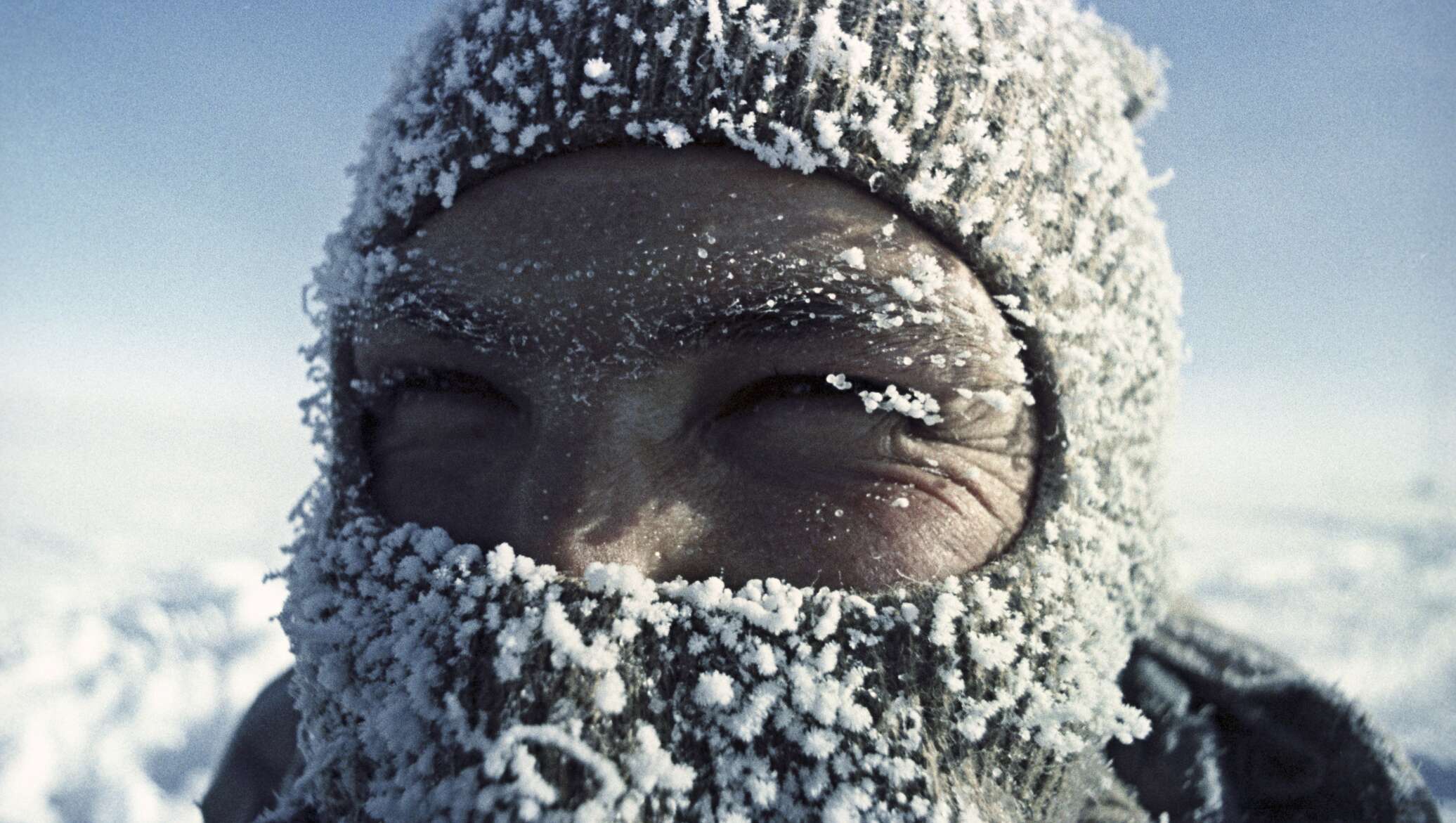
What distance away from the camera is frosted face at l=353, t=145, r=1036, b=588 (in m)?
0.89

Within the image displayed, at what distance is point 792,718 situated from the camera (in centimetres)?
79

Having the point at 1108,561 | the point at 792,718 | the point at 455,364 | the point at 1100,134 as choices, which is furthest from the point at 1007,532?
the point at 455,364

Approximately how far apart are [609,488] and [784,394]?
9.3 inches

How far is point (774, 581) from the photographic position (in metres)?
0.85

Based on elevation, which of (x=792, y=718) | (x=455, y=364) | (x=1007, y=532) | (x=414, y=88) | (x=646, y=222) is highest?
(x=414, y=88)

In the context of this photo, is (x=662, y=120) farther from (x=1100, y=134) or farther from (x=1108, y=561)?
(x=1108, y=561)

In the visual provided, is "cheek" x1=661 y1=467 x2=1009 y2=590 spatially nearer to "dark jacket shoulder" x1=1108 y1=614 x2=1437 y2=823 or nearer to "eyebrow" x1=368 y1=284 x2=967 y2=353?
"eyebrow" x1=368 y1=284 x2=967 y2=353

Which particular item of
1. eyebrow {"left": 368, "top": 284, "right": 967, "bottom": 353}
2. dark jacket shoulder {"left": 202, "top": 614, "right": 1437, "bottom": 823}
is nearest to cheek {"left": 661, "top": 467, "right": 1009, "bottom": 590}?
eyebrow {"left": 368, "top": 284, "right": 967, "bottom": 353}

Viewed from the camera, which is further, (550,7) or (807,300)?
(550,7)

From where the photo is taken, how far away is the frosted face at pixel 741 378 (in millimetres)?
887

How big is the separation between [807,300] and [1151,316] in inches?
26.1

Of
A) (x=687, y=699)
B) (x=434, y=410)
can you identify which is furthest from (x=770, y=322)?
(x=434, y=410)

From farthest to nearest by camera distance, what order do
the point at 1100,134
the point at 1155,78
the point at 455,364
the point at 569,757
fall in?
the point at 1155,78 < the point at 1100,134 < the point at 455,364 < the point at 569,757

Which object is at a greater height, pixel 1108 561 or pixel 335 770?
pixel 1108 561
